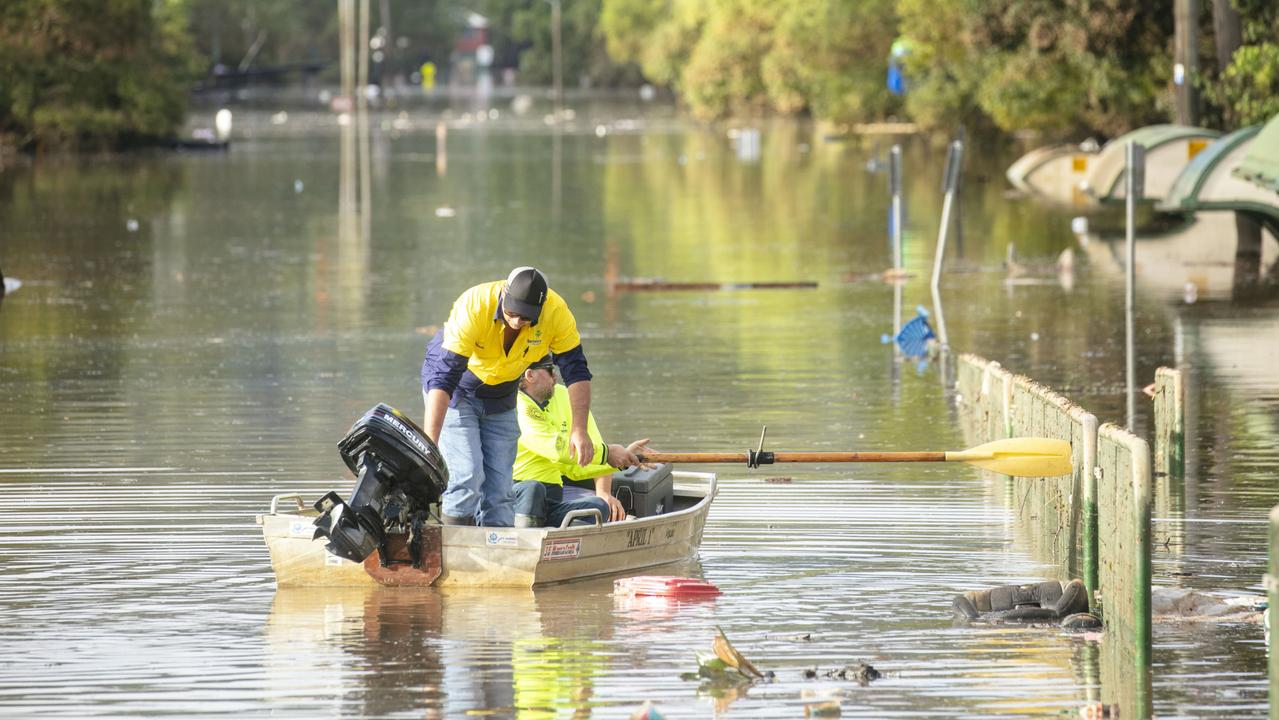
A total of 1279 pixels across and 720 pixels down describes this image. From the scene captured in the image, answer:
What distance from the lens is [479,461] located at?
38.1 ft

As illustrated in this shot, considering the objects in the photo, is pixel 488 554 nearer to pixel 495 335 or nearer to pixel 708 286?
pixel 495 335

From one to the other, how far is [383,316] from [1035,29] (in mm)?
21784

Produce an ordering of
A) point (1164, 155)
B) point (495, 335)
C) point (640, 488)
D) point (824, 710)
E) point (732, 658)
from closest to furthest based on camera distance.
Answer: point (824, 710) < point (732, 658) < point (495, 335) < point (640, 488) < point (1164, 155)

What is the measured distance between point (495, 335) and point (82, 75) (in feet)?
169

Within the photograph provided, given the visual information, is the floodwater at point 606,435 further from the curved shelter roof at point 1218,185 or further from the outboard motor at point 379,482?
the curved shelter roof at point 1218,185

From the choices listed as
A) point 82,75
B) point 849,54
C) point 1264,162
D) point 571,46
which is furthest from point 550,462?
point 571,46

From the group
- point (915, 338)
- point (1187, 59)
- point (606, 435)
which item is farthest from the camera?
point (1187, 59)

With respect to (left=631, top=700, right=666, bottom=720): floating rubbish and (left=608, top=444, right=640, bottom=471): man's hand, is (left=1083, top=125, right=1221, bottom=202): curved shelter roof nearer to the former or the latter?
(left=608, top=444, right=640, bottom=471): man's hand

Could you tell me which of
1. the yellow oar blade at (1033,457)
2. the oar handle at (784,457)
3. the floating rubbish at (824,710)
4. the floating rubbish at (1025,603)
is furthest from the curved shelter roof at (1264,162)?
the floating rubbish at (824,710)

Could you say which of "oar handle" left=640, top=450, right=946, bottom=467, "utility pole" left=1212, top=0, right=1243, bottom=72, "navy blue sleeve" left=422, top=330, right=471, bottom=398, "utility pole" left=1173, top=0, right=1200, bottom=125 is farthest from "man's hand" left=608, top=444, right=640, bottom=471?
"utility pole" left=1212, top=0, right=1243, bottom=72

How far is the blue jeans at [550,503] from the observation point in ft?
39.2

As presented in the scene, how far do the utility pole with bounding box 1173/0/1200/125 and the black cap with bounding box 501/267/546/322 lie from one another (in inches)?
968

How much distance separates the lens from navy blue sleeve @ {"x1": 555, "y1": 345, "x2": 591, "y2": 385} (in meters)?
11.6

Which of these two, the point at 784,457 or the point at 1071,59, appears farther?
the point at 1071,59
